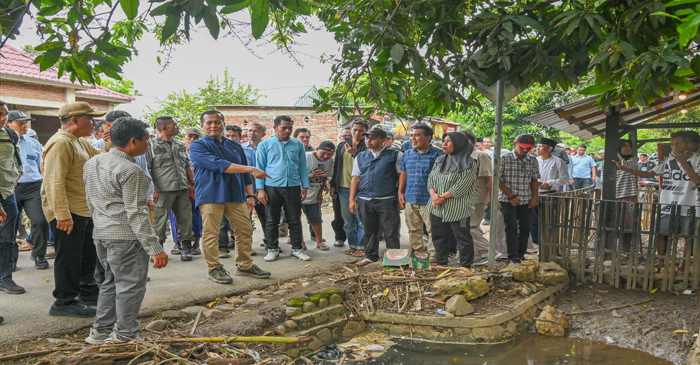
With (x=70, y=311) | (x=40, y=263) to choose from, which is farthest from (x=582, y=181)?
(x=70, y=311)

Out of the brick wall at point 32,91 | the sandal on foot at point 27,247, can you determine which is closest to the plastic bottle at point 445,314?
the sandal on foot at point 27,247

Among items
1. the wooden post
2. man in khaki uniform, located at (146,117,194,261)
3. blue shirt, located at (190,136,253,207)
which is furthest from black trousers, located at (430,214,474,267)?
man in khaki uniform, located at (146,117,194,261)

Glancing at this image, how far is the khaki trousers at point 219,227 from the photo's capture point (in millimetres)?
5574

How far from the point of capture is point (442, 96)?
3932mm

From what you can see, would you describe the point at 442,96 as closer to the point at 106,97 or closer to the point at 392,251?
the point at 392,251

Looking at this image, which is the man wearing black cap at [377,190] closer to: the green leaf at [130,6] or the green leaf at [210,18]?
the green leaf at [210,18]

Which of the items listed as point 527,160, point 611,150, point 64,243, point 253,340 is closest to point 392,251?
point 527,160

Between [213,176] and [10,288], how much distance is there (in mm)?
2247

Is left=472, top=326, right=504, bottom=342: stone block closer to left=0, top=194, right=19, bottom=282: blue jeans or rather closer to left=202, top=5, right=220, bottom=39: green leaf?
left=202, top=5, right=220, bottom=39: green leaf

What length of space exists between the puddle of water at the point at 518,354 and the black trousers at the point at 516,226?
2.00 metres

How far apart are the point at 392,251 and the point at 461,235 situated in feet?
2.98

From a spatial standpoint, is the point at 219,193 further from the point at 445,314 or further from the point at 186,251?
the point at 445,314

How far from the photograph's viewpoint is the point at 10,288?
4855 millimetres

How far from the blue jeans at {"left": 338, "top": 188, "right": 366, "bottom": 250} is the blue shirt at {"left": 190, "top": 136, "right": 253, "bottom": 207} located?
2190mm
